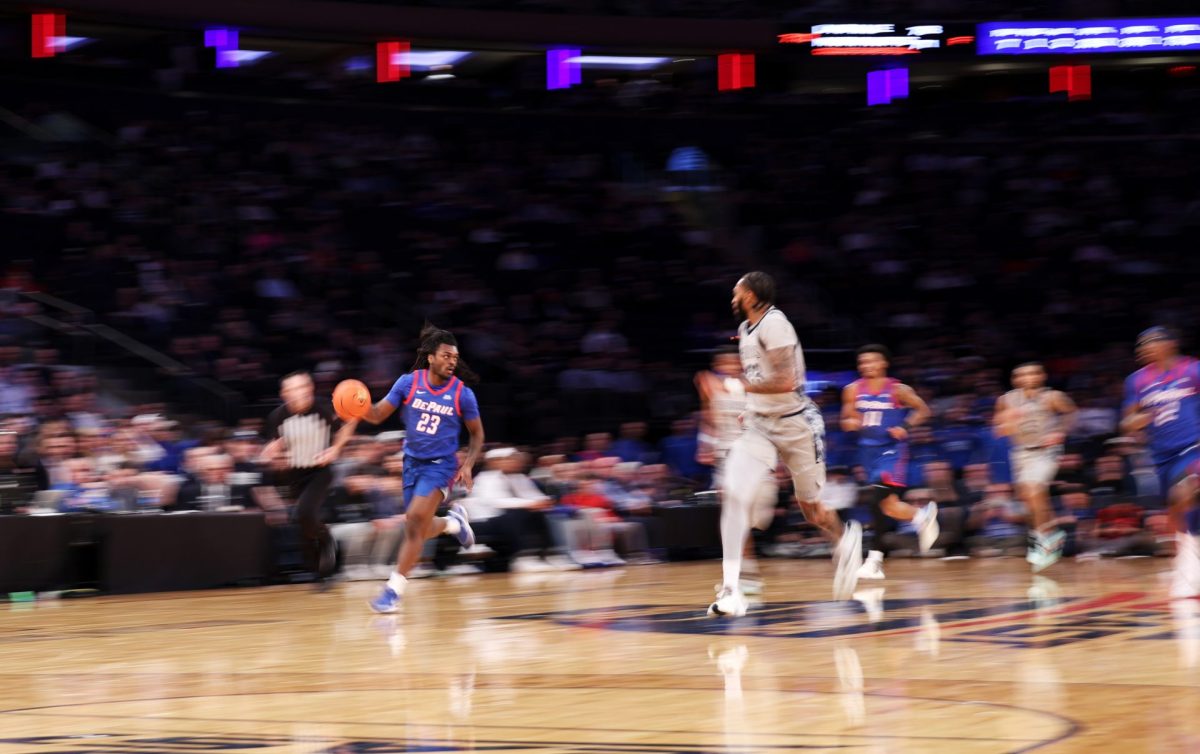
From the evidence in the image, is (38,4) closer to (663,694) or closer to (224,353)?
(224,353)

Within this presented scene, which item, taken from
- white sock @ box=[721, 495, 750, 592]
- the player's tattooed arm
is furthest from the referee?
the player's tattooed arm

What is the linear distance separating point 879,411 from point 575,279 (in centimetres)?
1255

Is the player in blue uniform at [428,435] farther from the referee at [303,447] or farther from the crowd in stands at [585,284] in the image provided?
the crowd in stands at [585,284]

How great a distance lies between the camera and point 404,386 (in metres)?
11.5

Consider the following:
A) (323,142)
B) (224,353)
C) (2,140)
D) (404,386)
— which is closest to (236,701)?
(404,386)

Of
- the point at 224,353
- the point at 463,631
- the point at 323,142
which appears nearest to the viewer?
the point at 463,631

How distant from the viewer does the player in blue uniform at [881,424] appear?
14195mm

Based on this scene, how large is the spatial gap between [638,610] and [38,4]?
57.2 feet

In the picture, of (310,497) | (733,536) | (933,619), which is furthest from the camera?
(310,497)

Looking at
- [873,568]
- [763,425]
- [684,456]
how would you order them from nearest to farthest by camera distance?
1. [763,425]
2. [873,568]
3. [684,456]

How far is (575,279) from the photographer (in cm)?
2642

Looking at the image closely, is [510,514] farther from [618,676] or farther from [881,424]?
[618,676]

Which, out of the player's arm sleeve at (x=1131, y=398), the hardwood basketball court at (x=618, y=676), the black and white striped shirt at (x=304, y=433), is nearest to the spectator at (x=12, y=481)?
the hardwood basketball court at (x=618, y=676)

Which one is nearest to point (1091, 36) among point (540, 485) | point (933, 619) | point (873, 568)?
point (540, 485)
